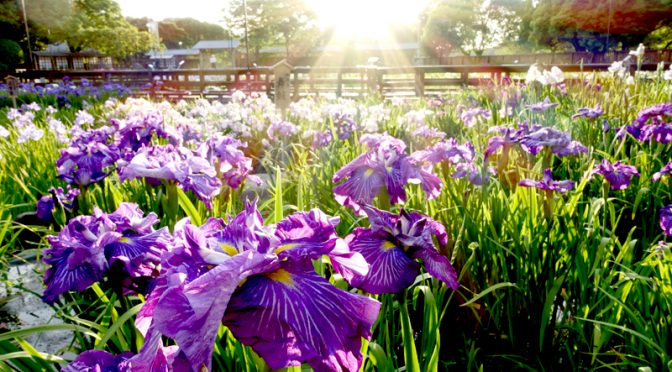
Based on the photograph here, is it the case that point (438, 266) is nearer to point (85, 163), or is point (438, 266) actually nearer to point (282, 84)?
point (85, 163)

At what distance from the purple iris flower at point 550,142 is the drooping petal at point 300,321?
6.02 feet

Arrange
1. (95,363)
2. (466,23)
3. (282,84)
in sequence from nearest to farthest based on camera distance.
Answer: (95,363)
(282,84)
(466,23)

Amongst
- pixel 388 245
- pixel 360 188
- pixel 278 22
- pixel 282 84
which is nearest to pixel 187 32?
pixel 278 22

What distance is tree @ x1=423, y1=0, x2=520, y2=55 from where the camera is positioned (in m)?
51.9

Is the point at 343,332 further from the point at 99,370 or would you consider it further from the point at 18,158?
the point at 18,158

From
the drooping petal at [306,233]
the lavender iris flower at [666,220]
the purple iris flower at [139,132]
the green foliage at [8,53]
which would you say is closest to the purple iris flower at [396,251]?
the drooping petal at [306,233]

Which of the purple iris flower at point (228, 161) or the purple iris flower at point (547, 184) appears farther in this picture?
the purple iris flower at point (228, 161)

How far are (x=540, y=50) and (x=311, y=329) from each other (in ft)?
169

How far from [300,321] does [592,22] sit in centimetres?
4083

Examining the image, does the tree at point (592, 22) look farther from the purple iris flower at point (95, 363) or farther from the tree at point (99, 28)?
the purple iris flower at point (95, 363)

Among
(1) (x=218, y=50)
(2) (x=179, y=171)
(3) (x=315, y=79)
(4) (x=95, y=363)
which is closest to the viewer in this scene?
(4) (x=95, y=363)

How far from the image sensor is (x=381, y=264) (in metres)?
1.03

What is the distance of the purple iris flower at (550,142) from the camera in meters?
2.26

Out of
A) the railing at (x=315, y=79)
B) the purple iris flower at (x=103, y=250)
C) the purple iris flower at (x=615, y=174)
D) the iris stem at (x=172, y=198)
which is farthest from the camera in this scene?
the railing at (x=315, y=79)
